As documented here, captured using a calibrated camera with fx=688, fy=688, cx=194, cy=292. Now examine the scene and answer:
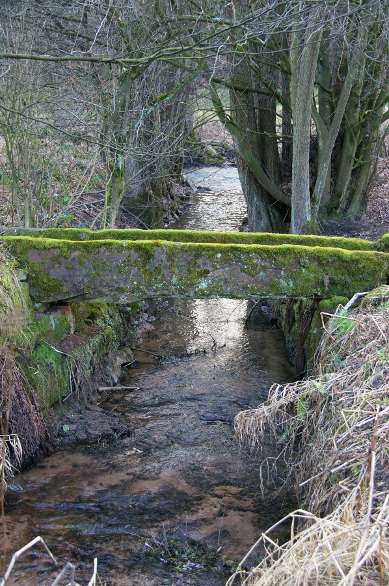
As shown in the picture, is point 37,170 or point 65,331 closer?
point 65,331

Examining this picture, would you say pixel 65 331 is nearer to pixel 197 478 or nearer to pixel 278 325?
pixel 197 478

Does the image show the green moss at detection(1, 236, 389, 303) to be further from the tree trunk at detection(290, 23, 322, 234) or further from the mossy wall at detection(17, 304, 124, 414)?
the tree trunk at detection(290, 23, 322, 234)

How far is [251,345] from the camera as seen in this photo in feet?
34.6

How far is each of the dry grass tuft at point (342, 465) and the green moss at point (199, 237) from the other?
5.07ft

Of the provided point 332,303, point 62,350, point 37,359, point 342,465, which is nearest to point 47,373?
point 37,359

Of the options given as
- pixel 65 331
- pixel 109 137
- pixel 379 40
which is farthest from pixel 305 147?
pixel 65 331

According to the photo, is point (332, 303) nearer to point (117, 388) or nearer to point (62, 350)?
point (117, 388)

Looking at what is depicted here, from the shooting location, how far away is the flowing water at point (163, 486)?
Result: 552cm

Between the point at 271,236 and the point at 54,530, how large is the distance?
4337 mm

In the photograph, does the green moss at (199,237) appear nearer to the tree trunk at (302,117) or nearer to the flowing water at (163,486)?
the flowing water at (163,486)

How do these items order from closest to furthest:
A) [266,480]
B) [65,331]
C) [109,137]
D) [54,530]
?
[54,530] → [266,480] → [65,331] → [109,137]

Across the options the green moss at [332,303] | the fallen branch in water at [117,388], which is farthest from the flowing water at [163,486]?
the green moss at [332,303]

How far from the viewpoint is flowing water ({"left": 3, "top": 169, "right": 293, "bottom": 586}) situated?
5523mm

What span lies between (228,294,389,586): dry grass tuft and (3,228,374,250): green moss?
1546mm
